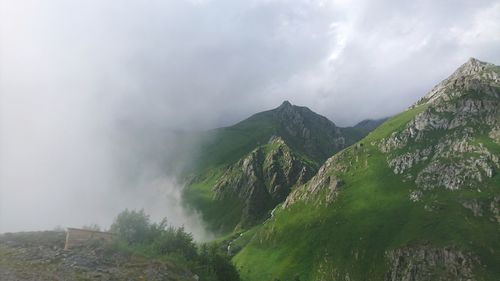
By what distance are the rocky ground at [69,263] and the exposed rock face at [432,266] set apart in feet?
582

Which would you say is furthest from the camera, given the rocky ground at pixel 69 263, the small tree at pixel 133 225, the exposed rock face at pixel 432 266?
the exposed rock face at pixel 432 266

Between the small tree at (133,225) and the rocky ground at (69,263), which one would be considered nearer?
the rocky ground at (69,263)

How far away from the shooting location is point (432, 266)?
194 meters

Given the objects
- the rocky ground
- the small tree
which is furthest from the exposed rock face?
the rocky ground

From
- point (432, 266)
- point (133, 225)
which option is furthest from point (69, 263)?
point (432, 266)

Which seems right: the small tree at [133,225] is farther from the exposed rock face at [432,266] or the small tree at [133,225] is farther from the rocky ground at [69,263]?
the exposed rock face at [432,266]

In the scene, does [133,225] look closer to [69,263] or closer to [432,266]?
[69,263]

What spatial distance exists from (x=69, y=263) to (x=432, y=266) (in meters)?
191

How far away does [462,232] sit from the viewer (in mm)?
199750

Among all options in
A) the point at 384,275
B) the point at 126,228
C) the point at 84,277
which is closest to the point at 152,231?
the point at 126,228

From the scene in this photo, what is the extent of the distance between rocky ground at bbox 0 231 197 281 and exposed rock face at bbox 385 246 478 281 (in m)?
177

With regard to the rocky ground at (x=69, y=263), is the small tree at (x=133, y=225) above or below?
above

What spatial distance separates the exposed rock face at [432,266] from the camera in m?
184

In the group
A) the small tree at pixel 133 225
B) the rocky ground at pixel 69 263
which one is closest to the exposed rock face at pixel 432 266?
the small tree at pixel 133 225
